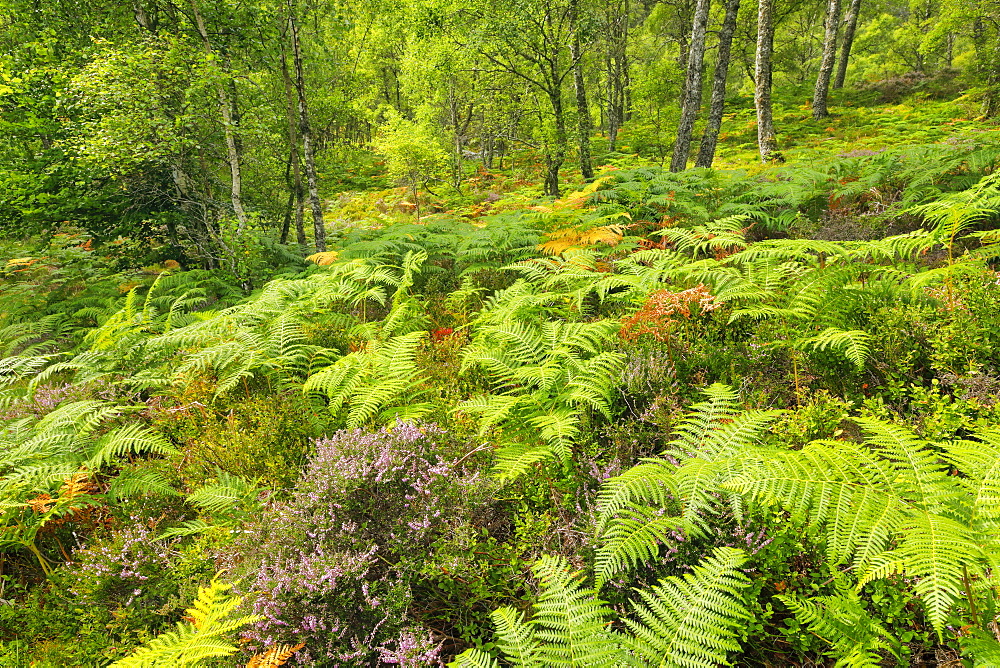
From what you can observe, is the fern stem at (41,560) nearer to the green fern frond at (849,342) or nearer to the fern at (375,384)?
the fern at (375,384)

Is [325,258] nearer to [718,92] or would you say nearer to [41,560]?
[41,560]

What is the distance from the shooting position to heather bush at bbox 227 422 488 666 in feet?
7.09

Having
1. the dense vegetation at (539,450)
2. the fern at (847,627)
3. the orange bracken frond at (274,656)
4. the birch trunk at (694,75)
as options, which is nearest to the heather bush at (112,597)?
the dense vegetation at (539,450)

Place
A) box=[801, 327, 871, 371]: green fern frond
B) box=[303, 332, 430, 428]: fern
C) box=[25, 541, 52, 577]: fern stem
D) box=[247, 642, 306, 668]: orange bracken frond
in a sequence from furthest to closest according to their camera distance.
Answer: box=[303, 332, 430, 428]: fern, box=[25, 541, 52, 577]: fern stem, box=[801, 327, 871, 371]: green fern frond, box=[247, 642, 306, 668]: orange bracken frond

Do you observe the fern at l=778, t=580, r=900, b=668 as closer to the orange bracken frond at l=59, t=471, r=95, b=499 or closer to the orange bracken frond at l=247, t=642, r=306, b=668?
the orange bracken frond at l=247, t=642, r=306, b=668

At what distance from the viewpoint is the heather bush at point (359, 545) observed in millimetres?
2160

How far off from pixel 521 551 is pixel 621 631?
0.61 m

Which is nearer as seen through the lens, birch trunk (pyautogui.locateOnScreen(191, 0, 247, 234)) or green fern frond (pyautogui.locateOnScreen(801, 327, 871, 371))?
green fern frond (pyautogui.locateOnScreen(801, 327, 871, 371))

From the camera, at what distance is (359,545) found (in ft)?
7.95

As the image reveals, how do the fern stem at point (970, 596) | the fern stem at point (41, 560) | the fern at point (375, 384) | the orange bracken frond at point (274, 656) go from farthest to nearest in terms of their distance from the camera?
the fern at point (375, 384), the fern stem at point (41, 560), the orange bracken frond at point (274, 656), the fern stem at point (970, 596)

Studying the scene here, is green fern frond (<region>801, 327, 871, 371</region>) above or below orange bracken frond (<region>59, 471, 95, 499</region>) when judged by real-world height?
above

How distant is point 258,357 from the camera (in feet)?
13.8

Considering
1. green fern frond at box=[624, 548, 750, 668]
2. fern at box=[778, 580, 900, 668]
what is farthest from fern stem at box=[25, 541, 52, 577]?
fern at box=[778, 580, 900, 668]

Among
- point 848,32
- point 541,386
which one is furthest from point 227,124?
point 848,32
